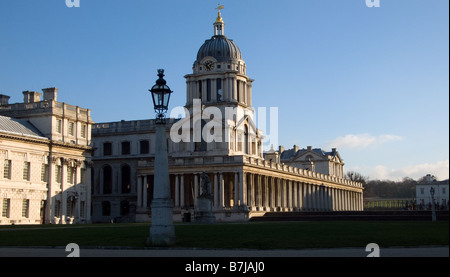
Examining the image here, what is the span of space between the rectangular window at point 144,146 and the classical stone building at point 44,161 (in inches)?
806

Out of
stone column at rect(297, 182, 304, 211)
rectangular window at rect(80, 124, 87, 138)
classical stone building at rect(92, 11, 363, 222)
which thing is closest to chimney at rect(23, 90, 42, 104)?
rectangular window at rect(80, 124, 87, 138)

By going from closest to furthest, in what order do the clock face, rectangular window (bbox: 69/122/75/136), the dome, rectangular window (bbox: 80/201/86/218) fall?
rectangular window (bbox: 69/122/75/136) → rectangular window (bbox: 80/201/86/218) → the clock face → the dome

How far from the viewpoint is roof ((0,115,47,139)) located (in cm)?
7162

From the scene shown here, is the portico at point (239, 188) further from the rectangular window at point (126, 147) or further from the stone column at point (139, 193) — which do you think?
the rectangular window at point (126, 147)

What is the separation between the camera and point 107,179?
346ft

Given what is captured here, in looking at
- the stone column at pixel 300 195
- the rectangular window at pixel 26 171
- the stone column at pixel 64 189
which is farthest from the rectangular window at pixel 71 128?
the stone column at pixel 300 195

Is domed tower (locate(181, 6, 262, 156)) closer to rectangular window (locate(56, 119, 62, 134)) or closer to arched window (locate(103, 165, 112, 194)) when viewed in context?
arched window (locate(103, 165, 112, 194))

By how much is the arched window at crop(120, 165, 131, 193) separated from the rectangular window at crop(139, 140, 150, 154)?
12.8ft

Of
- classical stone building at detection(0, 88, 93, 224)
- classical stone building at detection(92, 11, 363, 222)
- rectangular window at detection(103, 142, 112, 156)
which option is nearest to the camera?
classical stone building at detection(0, 88, 93, 224)

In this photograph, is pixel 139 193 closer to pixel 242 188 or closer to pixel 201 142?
pixel 201 142

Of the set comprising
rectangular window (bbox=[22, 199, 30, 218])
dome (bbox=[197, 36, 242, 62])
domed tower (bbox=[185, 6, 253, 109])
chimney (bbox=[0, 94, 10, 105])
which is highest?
dome (bbox=[197, 36, 242, 62])

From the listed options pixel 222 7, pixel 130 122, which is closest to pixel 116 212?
pixel 130 122

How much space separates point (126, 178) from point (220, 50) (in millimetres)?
27364
